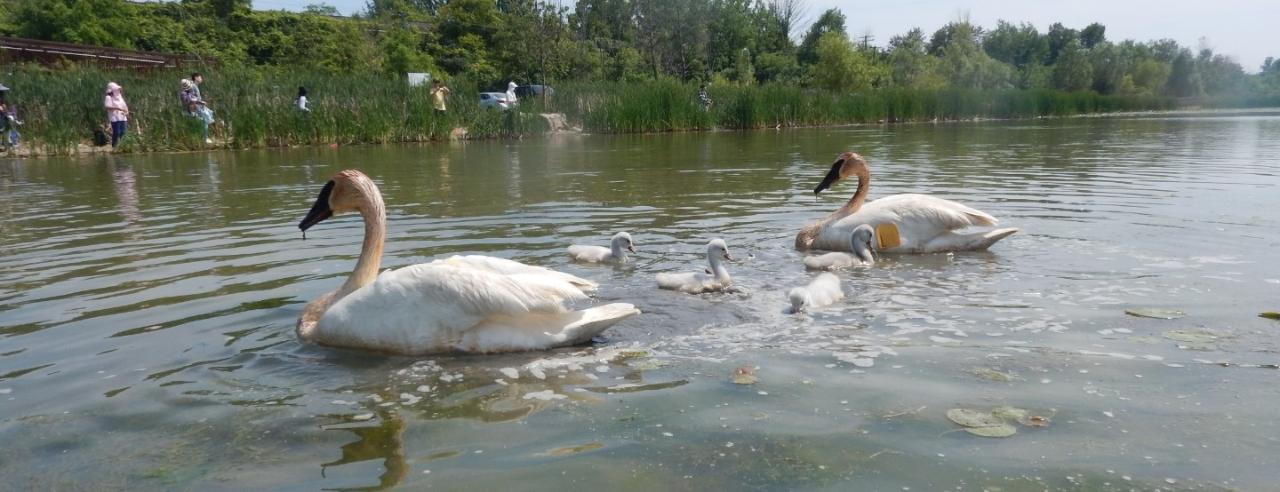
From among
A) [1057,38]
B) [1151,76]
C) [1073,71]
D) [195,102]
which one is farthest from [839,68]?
[1057,38]

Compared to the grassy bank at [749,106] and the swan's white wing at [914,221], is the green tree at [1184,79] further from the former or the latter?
the swan's white wing at [914,221]

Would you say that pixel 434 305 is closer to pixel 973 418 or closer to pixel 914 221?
pixel 973 418

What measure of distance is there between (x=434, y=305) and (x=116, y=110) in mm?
20386

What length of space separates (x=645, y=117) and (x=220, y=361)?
28274 millimetres

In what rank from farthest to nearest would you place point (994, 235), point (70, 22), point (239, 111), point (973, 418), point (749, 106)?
point (70, 22), point (749, 106), point (239, 111), point (994, 235), point (973, 418)

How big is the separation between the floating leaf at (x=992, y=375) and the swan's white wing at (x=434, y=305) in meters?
1.93

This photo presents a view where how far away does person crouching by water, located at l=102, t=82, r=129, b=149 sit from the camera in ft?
69.6

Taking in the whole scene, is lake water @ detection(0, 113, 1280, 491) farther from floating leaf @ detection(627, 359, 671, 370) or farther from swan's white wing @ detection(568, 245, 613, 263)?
swan's white wing @ detection(568, 245, 613, 263)

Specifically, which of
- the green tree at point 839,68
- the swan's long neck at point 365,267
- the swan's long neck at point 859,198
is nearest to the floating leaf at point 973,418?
the swan's long neck at point 365,267

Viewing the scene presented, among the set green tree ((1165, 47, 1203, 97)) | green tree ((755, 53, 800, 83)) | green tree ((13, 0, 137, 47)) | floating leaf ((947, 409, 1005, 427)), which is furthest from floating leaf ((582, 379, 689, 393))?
green tree ((1165, 47, 1203, 97))

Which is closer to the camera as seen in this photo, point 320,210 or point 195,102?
point 320,210

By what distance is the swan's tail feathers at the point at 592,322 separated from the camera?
478cm

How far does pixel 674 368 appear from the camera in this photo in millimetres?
4398

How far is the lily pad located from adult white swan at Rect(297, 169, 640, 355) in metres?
2.81
